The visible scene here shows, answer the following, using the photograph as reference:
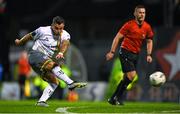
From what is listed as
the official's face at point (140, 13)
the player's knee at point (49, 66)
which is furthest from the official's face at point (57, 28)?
the official's face at point (140, 13)

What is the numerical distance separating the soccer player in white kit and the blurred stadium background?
27.6ft

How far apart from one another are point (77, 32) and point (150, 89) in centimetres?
1483

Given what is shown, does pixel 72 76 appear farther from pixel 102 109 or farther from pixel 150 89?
pixel 102 109

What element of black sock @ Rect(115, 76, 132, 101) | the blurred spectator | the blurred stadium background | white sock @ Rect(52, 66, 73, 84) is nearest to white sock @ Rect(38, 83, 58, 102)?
white sock @ Rect(52, 66, 73, 84)

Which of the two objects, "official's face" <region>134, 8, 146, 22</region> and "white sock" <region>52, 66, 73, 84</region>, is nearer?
"white sock" <region>52, 66, 73, 84</region>

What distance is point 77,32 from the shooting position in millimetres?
41000

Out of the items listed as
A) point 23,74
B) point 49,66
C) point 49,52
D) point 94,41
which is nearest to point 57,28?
point 49,52

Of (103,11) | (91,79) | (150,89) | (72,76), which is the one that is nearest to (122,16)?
(103,11)

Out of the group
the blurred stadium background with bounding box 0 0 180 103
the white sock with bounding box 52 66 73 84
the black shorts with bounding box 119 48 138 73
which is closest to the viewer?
the white sock with bounding box 52 66 73 84

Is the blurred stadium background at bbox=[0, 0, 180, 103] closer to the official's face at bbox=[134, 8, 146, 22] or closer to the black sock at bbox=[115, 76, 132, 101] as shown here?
the black sock at bbox=[115, 76, 132, 101]

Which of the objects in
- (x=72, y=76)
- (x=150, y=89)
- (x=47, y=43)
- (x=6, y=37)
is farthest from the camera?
(x=6, y=37)

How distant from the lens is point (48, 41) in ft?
59.2

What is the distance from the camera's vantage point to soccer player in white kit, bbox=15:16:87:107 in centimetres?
1786

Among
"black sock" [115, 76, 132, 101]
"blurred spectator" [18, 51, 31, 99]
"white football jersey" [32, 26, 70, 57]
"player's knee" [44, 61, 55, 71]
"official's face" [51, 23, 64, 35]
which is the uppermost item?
"official's face" [51, 23, 64, 35]
